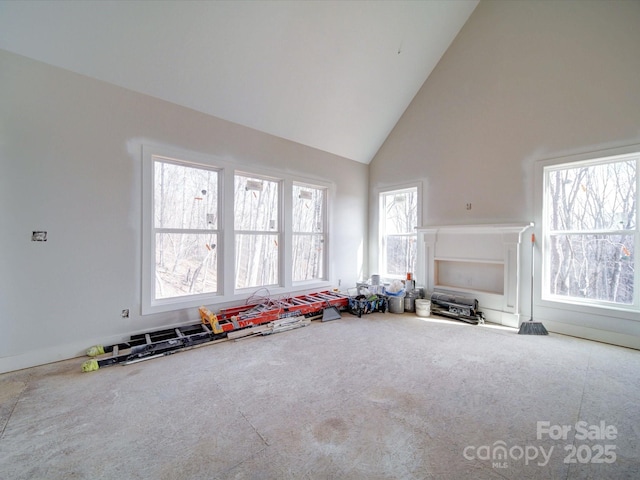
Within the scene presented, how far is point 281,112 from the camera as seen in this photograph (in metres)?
4.05

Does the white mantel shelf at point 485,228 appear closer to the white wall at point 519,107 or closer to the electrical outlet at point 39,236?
the white wall at point 519,107

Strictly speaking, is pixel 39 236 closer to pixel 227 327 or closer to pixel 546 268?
pixel 227 327

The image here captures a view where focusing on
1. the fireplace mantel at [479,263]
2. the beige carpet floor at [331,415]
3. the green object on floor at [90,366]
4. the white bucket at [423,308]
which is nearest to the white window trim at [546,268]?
the fireplace mantel at [479,263]

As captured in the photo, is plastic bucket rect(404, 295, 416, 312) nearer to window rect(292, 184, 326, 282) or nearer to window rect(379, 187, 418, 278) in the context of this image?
window rect(379, 187, 418, 278)

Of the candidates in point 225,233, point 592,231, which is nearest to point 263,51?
point 225,233

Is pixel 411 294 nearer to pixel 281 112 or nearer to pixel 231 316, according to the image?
pixel 231 316

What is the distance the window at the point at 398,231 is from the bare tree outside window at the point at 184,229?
344cm

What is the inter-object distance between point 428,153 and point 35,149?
5.32m

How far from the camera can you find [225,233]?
377cm

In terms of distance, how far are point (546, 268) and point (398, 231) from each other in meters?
2.42

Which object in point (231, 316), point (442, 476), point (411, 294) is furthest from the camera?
point (411, 294)

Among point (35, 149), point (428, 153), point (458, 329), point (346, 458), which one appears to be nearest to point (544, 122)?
point (428, 153)

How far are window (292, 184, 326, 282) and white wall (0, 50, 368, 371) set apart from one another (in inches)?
77.5

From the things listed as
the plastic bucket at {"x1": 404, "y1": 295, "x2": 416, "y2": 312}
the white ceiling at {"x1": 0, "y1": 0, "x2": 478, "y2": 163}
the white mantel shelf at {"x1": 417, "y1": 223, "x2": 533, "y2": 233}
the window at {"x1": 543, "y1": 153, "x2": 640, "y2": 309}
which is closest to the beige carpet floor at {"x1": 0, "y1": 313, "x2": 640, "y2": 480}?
the window at {"x1": 543, "y1": 153, "x2": 640, "y2": 309}
